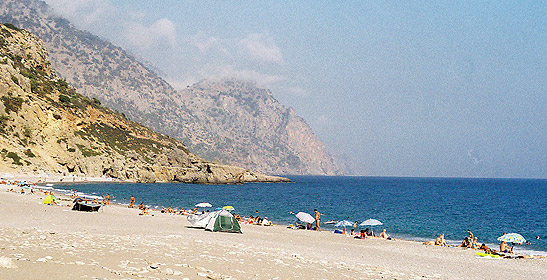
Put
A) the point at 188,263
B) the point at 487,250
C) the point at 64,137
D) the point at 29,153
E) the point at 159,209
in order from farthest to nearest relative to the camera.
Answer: the point at 64,137 → the point at 29,153 → the point at 159,209 → the point at 487,250 → the point at 188,263

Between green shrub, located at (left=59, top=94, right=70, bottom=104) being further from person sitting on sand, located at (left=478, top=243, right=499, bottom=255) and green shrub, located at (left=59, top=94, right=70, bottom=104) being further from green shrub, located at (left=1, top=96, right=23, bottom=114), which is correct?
person sitting on sand, located at (left=478, top=243, right=499, bottom=255)

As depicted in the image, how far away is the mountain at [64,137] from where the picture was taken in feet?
273

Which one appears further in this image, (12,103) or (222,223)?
(12,103)

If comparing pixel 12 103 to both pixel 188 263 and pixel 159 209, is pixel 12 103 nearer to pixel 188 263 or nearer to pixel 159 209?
pixel 159 209

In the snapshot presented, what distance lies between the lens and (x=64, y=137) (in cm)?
9569

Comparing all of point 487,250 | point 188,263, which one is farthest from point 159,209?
point 188,263

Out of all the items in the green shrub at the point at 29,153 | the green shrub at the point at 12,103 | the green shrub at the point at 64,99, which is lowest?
the green shrub at the point at 29,153

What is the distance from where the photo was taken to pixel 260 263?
1435 centimetres

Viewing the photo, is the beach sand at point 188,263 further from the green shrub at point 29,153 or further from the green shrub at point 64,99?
the green shrub at point 64,99

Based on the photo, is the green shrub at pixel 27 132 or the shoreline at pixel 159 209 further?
the green shrub at pixel 27 132

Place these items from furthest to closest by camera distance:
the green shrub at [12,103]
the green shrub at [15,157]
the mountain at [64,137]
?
the green shrub at [12,103] < the mountain at [64,137] < the green shrub at [15,157]

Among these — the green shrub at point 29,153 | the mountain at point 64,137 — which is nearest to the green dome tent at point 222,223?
the mountain at point 64,137

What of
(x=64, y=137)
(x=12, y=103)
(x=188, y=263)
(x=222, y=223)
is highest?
(x=12, y=103)

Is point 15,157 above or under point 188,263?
above
